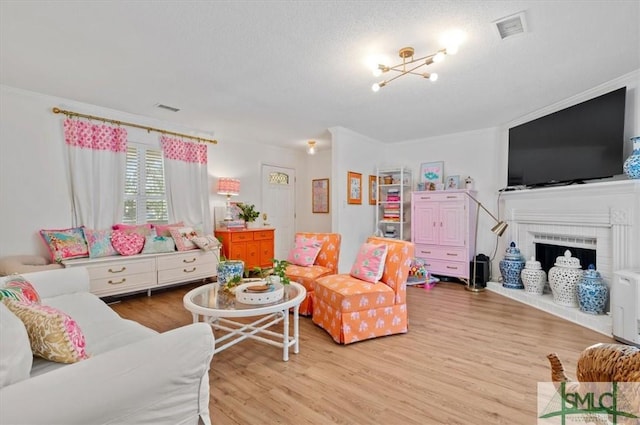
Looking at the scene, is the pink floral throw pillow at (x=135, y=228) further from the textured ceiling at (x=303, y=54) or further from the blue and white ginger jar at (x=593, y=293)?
the blue and white ginger jar at (x=593, y=293)

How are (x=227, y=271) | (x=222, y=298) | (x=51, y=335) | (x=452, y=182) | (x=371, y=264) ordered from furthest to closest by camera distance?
1. (x=452, y=182)
2. (x=371, y=264)
3. (x=227, y=271)
4. (x=222, y=298)
5. (x=51, y=335)

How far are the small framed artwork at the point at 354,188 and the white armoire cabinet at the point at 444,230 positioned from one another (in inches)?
35.1

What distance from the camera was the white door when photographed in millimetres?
5727

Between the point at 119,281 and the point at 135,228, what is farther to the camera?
the point at 135,228

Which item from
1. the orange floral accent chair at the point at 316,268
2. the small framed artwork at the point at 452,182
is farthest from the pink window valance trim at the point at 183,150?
the small framed artwork at the point at 452,182

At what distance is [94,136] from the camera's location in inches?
142

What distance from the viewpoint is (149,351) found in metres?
1.06

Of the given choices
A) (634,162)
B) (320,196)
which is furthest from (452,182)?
(320,196)

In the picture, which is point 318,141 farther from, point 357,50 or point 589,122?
point 589,122

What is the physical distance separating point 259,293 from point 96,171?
2970mm

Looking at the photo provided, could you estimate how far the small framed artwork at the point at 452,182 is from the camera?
15.9 ft

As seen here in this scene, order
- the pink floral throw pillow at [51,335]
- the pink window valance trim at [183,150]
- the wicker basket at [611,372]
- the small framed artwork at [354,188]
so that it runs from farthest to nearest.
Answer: the small framed artwork at [354,188], the pink window valance trim at [183,150], the pink floral throw pillow at [51,335], the wicker basket at [611,372]

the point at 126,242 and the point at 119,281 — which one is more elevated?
the point at 126,242

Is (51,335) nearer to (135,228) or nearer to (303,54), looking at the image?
(303,54)
